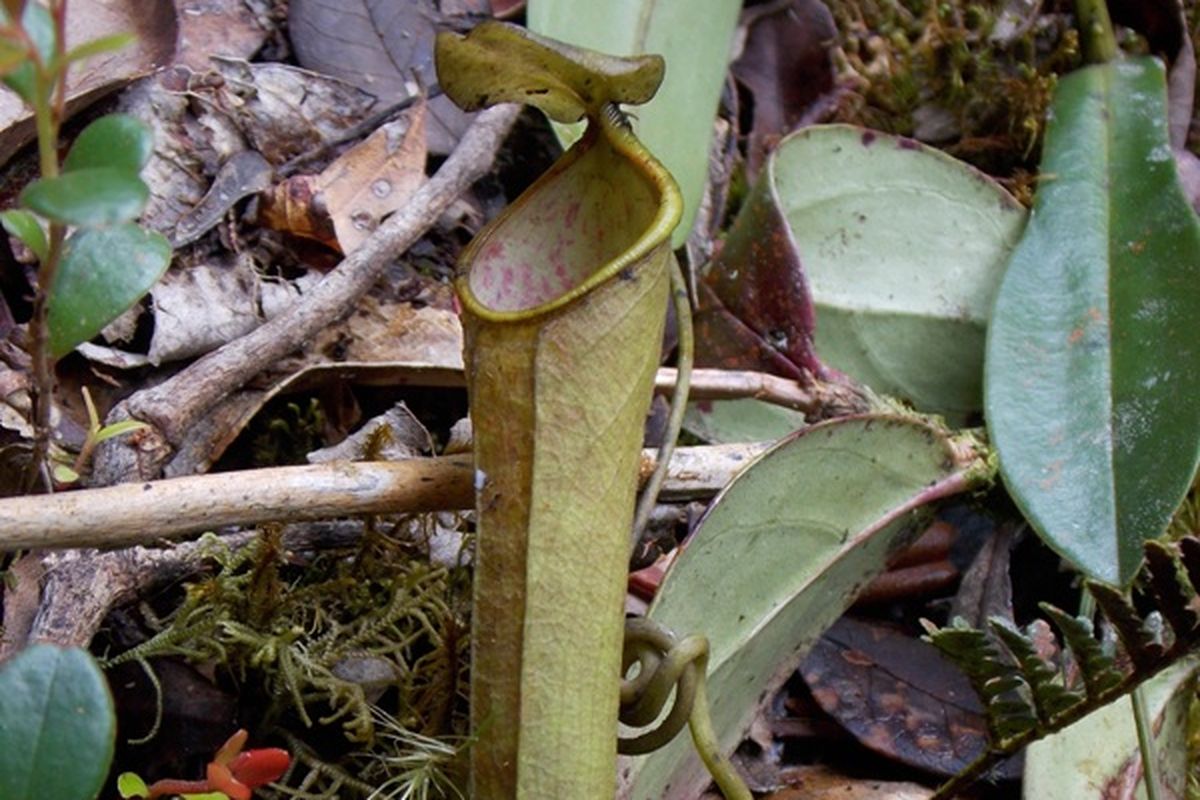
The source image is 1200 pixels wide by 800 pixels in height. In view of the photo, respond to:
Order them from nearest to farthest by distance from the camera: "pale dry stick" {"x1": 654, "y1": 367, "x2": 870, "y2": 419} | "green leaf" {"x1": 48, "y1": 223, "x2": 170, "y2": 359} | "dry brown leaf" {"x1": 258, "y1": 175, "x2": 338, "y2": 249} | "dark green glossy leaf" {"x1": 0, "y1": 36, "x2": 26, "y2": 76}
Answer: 1. "dark green glossy leaf" {"x1": 0, "y1": 36, "x2": 26, "y2": 76}
2. "green leaf" {"x1": 48, "y1": 223, "x2": 170, "y2": 359}
3. "pale dry stick" {"x1": 654, "y1": 367, "x2": 870, "y2": 419}
4. "dry brown leaf" {"x1": 258, "y1": 175, "x2": 338, "y2": 249}

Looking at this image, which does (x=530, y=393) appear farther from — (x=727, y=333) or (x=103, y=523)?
(x=727, y=333)

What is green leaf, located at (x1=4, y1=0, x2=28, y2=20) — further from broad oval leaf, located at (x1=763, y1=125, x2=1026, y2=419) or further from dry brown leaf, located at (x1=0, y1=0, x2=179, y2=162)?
broad oval leaf, located at (x1=763, y1=125, x2=1026, y2=419)

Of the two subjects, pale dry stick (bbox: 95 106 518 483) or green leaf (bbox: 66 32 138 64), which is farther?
pale dry stick (bbox: 95 106 518 483)

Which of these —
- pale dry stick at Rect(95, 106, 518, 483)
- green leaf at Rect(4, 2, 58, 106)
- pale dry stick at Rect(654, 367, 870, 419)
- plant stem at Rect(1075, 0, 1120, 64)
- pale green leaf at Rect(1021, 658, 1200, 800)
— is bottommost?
pale green leaf at Rect(1021, 658, 1200, 800)

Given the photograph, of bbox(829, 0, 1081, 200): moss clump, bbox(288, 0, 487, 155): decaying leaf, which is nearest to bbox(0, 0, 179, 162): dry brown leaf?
bbox(288, 0, 487, 155): decaying leaf

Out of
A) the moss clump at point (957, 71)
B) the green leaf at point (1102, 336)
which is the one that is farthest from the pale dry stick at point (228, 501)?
the moss clump at point (957, 71)

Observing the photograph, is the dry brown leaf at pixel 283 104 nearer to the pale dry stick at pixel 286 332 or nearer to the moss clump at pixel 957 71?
the pale dry stick at pixel 286 332
